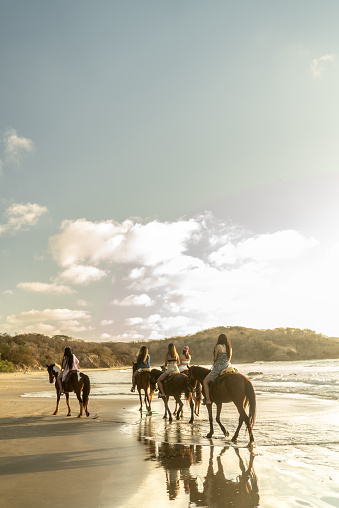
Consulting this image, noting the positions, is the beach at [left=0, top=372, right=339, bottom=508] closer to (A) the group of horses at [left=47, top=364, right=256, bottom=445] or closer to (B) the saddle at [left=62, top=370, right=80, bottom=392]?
(A) the group of horses at [left=47, top=364, right=256, bottom=445]

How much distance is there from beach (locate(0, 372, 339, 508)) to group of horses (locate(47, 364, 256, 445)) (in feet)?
1.91

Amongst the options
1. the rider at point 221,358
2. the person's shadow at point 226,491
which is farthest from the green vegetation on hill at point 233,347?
the person's shadow at point 226,491

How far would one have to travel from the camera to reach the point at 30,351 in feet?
186

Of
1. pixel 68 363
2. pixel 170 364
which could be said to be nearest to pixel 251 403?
pixel 170 364

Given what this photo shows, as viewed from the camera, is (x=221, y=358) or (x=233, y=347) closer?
(x=221, y=358)

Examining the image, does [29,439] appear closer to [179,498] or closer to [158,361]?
[179,498]

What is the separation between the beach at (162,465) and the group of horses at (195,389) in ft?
1.91

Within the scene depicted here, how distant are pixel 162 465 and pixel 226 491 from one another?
173cm

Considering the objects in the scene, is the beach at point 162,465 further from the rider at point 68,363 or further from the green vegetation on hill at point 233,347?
the green vegetation on hill at point 233,347

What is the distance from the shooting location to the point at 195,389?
13102 millimetres

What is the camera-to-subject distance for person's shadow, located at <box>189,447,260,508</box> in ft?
17.3

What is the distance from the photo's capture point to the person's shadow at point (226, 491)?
5273mm

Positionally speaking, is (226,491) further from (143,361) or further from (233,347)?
(233,347)

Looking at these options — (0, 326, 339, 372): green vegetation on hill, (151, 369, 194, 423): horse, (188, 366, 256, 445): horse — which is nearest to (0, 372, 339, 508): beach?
(188, 366, 256, 445): horse
